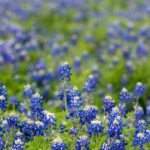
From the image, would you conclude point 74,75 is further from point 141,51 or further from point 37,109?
point 37,109

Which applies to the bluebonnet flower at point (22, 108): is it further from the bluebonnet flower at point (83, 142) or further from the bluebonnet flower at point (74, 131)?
the bluebonnet flower at point (83, 142)

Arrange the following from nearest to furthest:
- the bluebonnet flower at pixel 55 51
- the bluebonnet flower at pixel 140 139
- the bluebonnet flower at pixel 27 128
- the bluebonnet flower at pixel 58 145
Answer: the bluebonnet flower at pixel 58 145 < the bluebonnet flower at pixel 140 139 < the bluebonnet flower at pixel 27 128 < the bluebonnet flower at pixel 55 51

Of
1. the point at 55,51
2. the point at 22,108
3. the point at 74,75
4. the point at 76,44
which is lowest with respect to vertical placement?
the point at 22,108

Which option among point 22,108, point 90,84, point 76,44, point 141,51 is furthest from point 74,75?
point 22,108

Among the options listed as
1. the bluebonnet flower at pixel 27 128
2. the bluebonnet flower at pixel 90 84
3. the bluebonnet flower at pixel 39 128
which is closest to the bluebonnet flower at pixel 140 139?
the bluebonnet flower at pixel 39 128

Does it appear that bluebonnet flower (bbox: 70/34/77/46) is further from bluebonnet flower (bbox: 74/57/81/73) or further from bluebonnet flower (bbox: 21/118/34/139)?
bluebonnet flower (bbox: 21/118/34/139)

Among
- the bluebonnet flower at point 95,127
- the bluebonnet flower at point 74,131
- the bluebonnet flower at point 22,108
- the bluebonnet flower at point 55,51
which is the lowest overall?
the bluebonnet flower at point 95,127

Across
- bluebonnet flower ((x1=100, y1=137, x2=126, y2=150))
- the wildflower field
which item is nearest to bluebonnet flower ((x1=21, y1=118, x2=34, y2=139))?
the wildflower field

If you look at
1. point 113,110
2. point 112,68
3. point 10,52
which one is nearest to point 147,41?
point 112,68

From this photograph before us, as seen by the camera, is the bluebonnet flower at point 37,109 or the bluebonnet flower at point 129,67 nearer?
the bluebonnet flower at point 37,109
